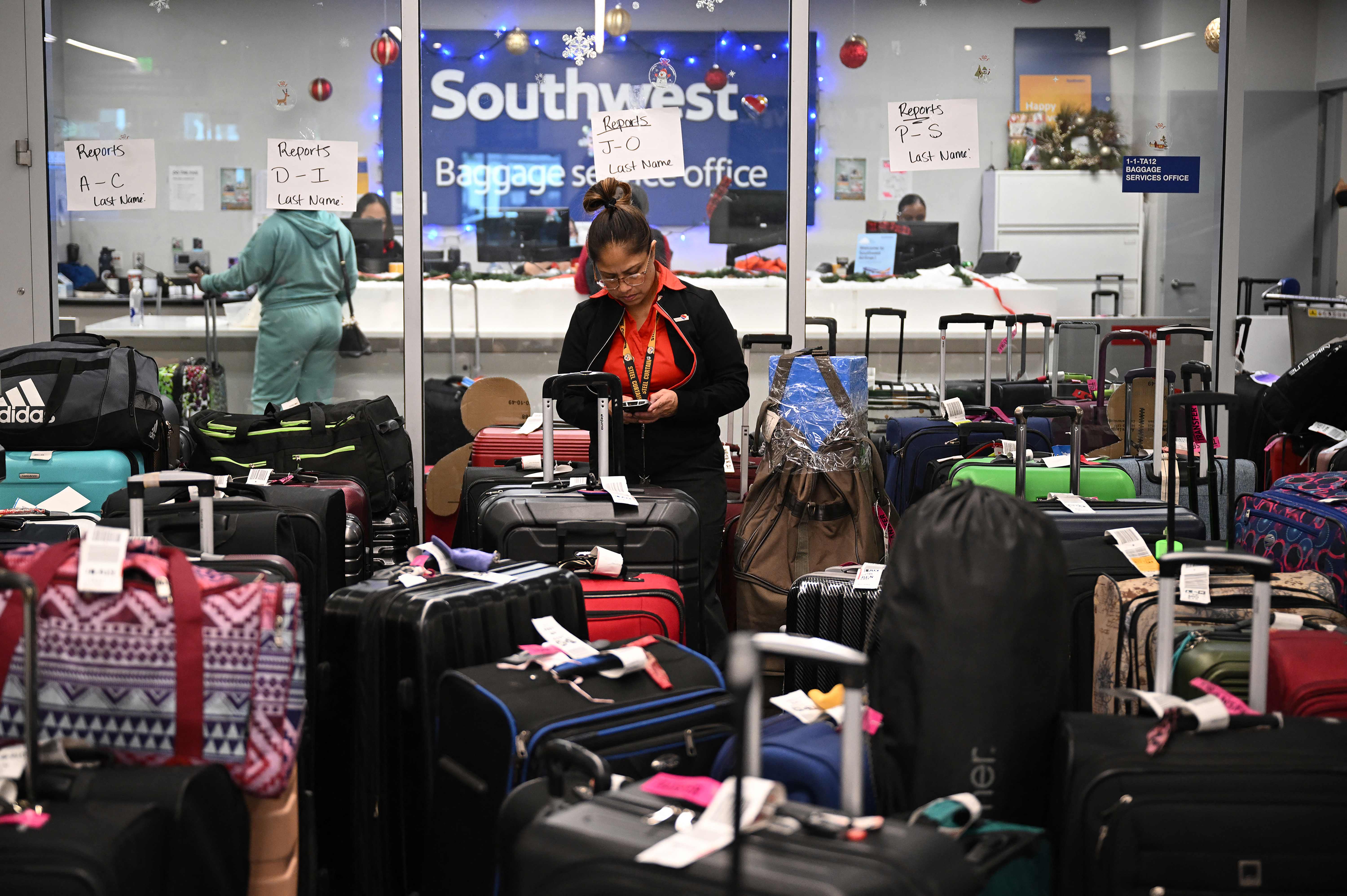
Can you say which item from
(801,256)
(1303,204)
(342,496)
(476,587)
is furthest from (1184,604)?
(1303,204)

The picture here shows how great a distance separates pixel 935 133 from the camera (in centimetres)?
540

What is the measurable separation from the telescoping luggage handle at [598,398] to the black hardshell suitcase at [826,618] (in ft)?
2.03

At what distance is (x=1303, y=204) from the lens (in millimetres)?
9758

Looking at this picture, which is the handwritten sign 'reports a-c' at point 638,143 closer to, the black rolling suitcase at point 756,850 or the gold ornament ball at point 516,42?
the gold ornament ball at point 516,42

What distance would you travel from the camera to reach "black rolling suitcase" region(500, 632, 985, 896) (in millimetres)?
1393

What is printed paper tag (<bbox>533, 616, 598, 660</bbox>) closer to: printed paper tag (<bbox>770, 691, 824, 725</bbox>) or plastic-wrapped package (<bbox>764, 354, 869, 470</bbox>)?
printed paper tag (<bbox>770, 691, 824, 725</bbox>)

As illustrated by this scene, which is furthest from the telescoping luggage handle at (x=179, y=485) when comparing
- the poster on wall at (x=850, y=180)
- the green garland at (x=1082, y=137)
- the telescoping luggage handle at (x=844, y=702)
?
the green garland at (x=1082, y=137)

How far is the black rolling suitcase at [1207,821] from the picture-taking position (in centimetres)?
170

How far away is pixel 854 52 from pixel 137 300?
3257mm

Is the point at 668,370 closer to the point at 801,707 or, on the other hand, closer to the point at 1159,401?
the point at 1159,401

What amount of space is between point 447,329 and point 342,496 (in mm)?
2389

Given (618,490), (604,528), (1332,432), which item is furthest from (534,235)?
(1332,432)

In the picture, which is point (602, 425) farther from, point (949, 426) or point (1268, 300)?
point (1268, 300)

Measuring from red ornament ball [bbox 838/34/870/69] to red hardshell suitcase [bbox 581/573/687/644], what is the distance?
3302 millimetres
